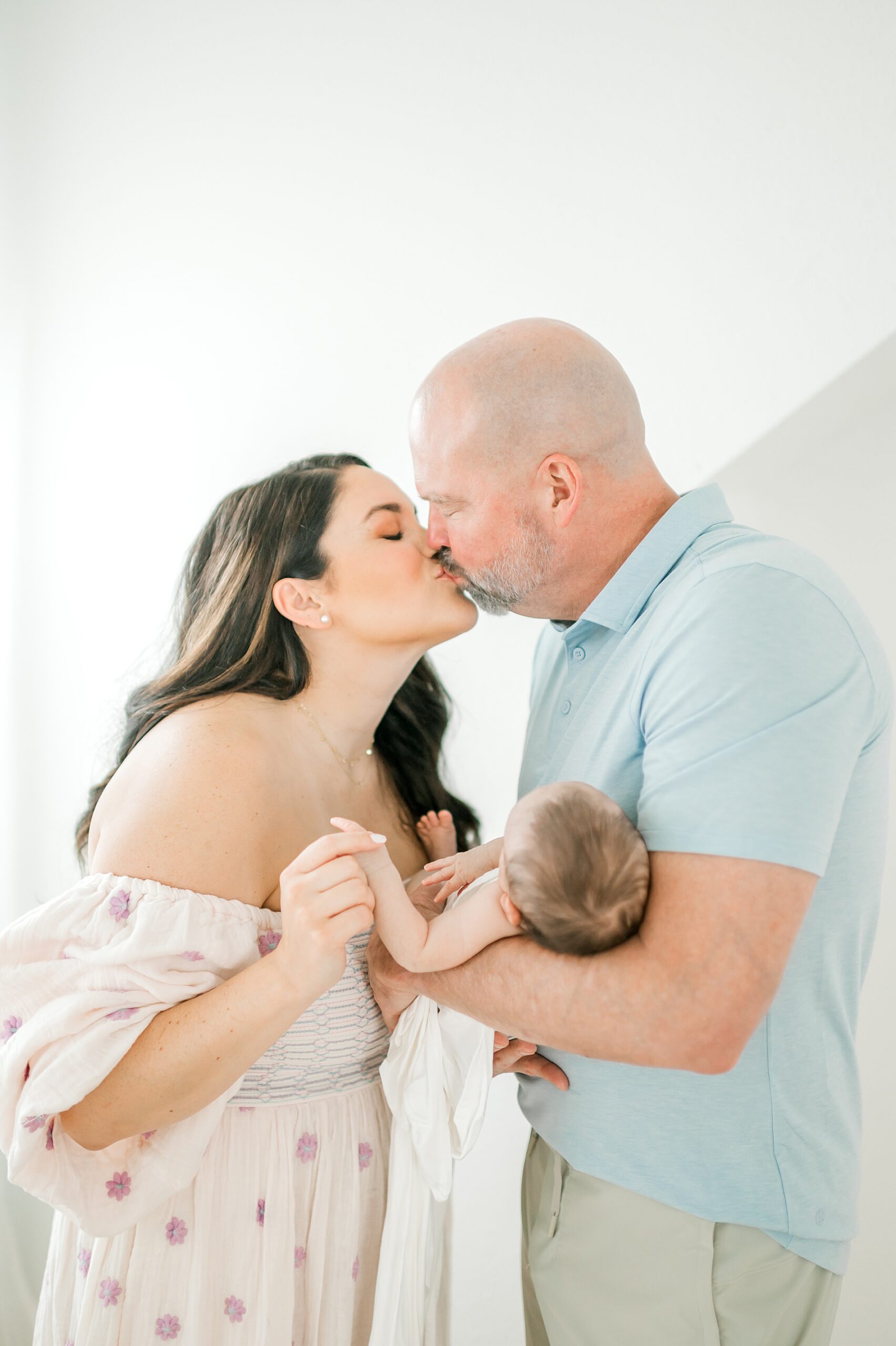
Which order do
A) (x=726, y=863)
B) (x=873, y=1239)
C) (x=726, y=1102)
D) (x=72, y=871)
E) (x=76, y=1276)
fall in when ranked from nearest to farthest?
(x=726, y=863), (x=726, y=1102), (x=76, y=1276), (x=873, y=1239), (x=72, y=871)

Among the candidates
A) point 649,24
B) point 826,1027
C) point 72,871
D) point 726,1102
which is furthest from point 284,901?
point 649,24

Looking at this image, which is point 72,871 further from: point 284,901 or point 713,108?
point 713,108

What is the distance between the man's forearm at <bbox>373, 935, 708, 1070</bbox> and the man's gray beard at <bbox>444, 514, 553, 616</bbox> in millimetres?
632

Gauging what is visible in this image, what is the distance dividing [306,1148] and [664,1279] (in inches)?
23.5

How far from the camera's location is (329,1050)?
163 centimetres

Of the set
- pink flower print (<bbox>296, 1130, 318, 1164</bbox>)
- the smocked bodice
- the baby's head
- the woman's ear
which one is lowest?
pink flower print (<bbox>296, 1130, 318, 1164</bbox>)

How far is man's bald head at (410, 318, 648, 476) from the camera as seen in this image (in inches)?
61.4

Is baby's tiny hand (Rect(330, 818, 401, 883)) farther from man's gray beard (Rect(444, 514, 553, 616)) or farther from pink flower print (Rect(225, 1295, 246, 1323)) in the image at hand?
pink flower print (Rect(225, 1295, 246, 1323))

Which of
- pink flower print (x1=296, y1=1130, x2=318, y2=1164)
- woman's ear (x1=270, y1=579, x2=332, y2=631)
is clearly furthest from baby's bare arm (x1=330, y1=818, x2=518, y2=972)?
woman's ear (x1=270, y1=579, x2=332, y2=631)

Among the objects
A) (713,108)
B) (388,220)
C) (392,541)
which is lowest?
(392,541)

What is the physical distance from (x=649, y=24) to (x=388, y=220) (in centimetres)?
78

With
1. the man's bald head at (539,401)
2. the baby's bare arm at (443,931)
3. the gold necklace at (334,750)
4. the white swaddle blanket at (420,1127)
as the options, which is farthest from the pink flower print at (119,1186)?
the man's bald head at (539,401)

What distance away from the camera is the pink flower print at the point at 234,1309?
1494 mm

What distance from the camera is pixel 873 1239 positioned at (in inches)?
91.1
